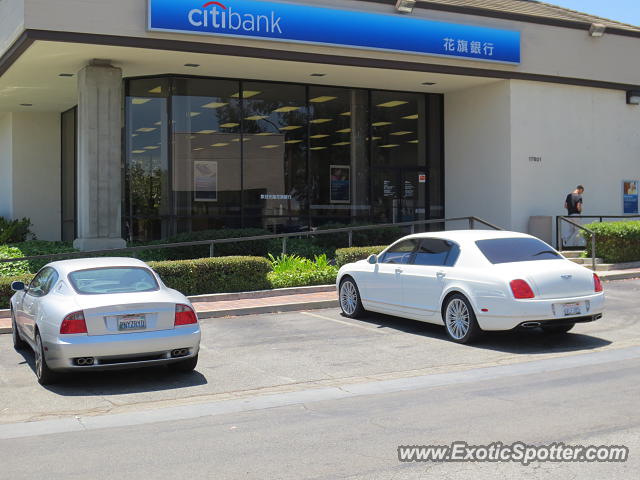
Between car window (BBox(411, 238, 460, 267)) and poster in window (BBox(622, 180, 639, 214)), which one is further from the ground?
poster in window (BBox(622, 180, 639, 214))

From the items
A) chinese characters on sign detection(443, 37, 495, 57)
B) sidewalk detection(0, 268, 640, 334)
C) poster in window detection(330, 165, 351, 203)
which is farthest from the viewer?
poster in window detection(330, 165, 351, 203)

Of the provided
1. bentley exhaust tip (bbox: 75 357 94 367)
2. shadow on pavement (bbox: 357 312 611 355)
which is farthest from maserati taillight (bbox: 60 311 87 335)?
shadow on pavement (bbox: 357 312 611 355)

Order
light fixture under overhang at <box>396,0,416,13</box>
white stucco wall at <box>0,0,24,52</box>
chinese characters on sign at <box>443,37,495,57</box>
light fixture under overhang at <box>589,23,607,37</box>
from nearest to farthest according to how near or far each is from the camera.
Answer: white stucco wall at <box>0,0,24,52</box>
light fixture under overhang at <box>396,0,416,13</box>
chinese characters on sign at <box>443,37,495,57</box>
light fixture under overhang at <box>589,23,607,37</box>

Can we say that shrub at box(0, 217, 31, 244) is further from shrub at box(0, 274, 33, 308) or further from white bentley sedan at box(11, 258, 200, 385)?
white bentley sedan at box(11, 258, 200, 385)

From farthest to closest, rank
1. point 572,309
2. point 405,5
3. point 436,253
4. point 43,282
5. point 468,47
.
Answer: point 468,47 → point 405,5 → point 436,253 → point 572,309 → point 43,282

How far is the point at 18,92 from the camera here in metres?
22.1

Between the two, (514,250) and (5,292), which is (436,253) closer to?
(514,250)

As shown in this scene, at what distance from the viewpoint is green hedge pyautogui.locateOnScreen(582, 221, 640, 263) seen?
1833 centimetres

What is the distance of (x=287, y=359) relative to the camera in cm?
1015

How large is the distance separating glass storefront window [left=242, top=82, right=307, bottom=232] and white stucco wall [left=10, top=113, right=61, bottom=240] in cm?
860

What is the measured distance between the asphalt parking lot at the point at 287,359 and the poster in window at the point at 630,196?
11455 mm

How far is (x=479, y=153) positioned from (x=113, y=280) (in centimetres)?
1557

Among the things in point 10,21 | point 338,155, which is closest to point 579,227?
point 338,155

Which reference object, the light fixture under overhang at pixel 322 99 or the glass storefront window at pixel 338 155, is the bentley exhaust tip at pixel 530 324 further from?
the light fixture under overhang at pixel 322 99
